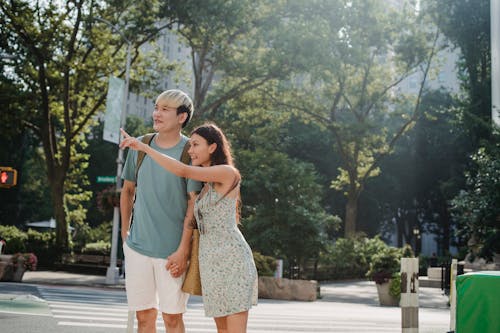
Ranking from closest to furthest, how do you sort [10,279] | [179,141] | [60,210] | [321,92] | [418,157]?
1. [179,141]
2. [10,279]
3. [60,210]
4. [321,92]
5. [418,157]

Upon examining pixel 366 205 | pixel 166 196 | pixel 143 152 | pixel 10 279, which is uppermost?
pixel 366 205

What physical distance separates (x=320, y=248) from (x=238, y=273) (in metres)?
23.6

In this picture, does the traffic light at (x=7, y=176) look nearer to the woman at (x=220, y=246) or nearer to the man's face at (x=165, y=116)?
the man's face at (x=165, y=116)

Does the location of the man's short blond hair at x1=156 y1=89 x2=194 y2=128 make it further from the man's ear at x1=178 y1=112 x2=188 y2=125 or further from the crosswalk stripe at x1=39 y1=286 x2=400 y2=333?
the crosswalk stripe at x1=39 y1=286 x2=400 y2=333

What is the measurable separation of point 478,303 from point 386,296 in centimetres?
1586

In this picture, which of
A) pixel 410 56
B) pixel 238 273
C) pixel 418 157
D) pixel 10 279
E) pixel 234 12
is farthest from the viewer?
pixel 418 157

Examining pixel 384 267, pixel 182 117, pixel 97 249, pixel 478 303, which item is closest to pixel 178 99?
pixel 182 117

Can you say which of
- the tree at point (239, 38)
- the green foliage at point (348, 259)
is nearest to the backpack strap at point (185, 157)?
the tree at point (239, 38)

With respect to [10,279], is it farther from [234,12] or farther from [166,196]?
[166,196]

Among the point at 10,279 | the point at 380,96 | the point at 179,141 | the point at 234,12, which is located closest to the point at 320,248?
the point at 234,12

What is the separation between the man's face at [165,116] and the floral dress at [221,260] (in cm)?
48

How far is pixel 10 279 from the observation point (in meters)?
21.1

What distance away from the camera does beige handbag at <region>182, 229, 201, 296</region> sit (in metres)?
4.17

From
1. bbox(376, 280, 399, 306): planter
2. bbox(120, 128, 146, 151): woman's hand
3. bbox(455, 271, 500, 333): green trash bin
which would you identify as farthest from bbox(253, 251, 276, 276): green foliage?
bbox(120, 128, 146, 151): woman's hand
